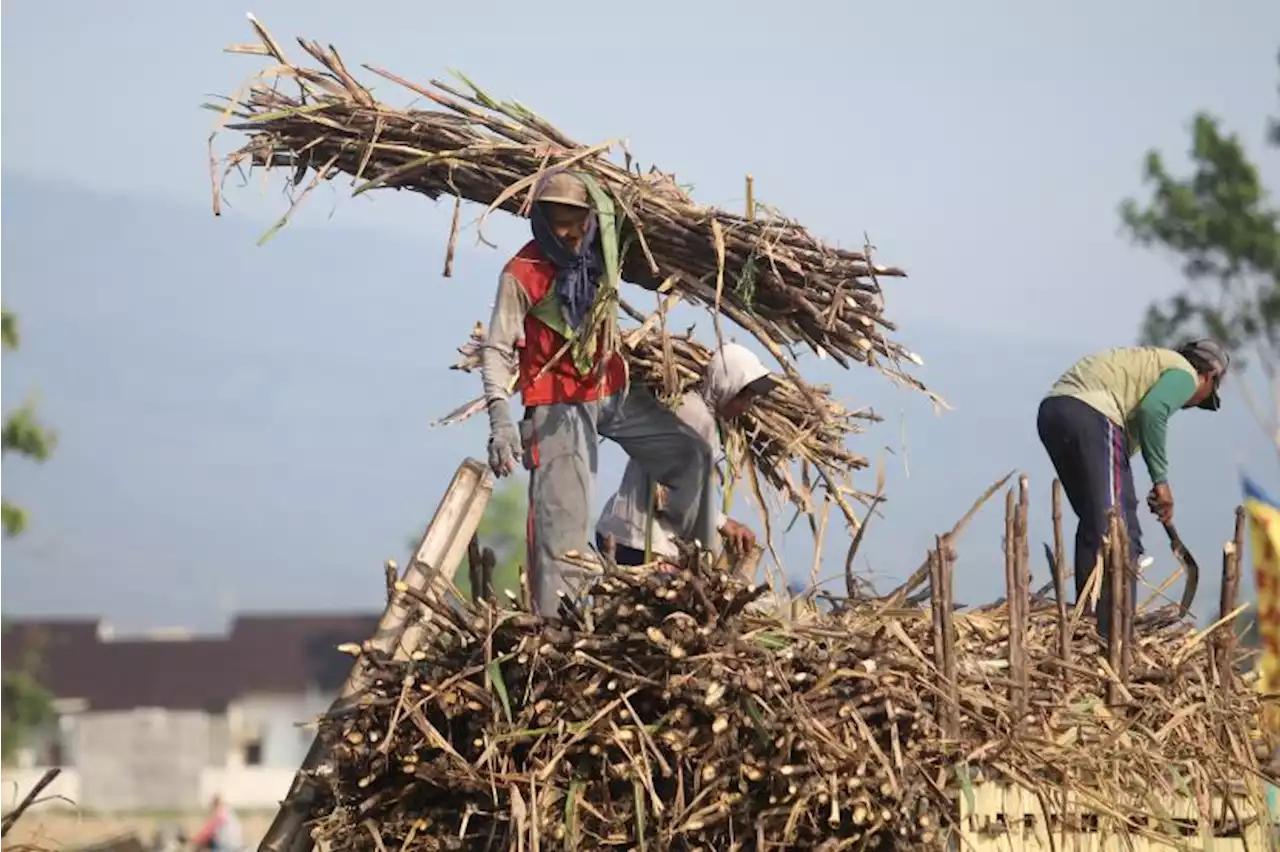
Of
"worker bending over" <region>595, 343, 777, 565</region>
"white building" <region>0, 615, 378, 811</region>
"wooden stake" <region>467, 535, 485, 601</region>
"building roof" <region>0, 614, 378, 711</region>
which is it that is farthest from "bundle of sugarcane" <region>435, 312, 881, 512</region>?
"building roof" <region>0, 614, 378, 711</region>

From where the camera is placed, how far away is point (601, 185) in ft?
21.1

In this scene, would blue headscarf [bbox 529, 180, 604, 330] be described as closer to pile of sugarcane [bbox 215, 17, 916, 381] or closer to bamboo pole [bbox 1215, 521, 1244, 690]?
pile of sugarcane [bbox 215, 17, 916, 381]

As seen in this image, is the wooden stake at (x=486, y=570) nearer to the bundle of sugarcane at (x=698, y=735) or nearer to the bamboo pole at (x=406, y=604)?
the bamboo pole at (x=406, y=604)

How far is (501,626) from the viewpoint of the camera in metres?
5.64

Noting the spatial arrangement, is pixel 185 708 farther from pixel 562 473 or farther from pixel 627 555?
pixel 562 473

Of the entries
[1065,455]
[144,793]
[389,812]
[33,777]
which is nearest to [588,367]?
[389,812]

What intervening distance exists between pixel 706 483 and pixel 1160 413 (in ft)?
4.99

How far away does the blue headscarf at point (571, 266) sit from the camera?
20.6ft

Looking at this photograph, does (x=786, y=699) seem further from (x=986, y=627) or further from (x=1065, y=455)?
(x=1065, y=455)

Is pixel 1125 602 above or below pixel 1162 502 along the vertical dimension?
below

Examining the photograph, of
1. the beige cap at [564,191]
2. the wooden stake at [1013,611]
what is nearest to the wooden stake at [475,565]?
the beige cap at [564,191]

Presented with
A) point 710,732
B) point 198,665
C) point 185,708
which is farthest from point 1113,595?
point 198,665

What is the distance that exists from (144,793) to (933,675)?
57.3 metres

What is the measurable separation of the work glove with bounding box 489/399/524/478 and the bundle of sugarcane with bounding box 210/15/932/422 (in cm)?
55
